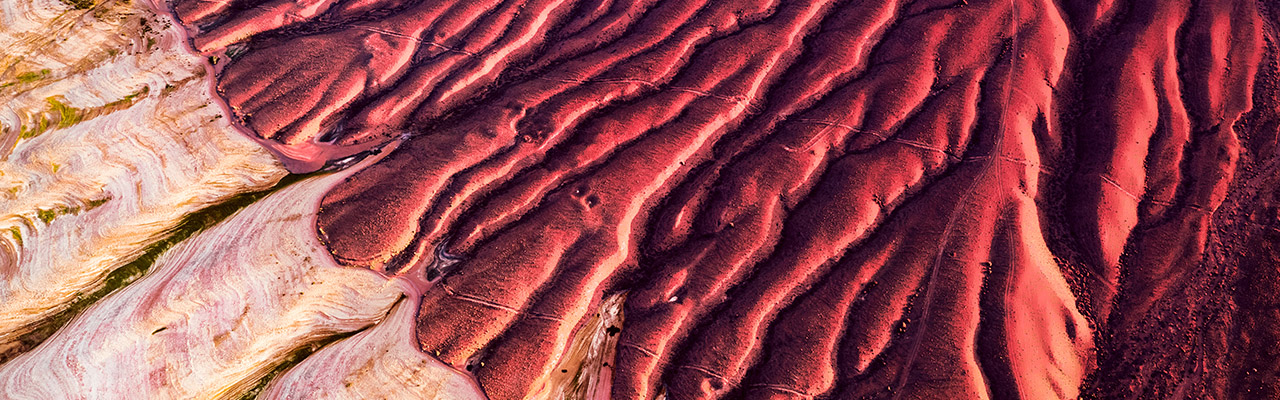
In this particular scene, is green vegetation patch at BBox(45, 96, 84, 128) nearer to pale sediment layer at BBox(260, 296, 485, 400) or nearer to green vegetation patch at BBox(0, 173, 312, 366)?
green vegetation patch at BBox(0, 173, 312, 366)

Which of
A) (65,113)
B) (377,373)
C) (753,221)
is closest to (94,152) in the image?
(65,113)

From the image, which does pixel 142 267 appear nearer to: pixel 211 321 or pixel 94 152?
pixel 211 321

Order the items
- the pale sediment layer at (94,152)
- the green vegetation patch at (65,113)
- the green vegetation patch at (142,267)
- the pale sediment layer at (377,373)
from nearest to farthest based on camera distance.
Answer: the pale sediment layer at (377,373) < the green vegetation patch at (142,267) < the pale sediment layer at (94,152) < the green vegetation patch at (65,113)

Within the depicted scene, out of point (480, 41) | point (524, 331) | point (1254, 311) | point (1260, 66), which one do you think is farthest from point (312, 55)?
point (1260, 66)

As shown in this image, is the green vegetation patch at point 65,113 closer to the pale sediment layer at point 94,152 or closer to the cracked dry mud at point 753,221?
the pale sediment layer at point 94,152

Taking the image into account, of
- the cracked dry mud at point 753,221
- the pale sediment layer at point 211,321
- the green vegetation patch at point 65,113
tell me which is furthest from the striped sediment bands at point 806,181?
the green vegetation patch at point 65,113

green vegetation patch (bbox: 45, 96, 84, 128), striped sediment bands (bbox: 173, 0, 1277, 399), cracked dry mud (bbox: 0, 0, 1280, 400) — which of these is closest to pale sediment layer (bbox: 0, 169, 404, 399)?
cracked dry mud (bbox: 0, 0, 1280, 400)

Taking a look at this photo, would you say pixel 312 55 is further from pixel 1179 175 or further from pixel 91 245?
pixel 1179 175
